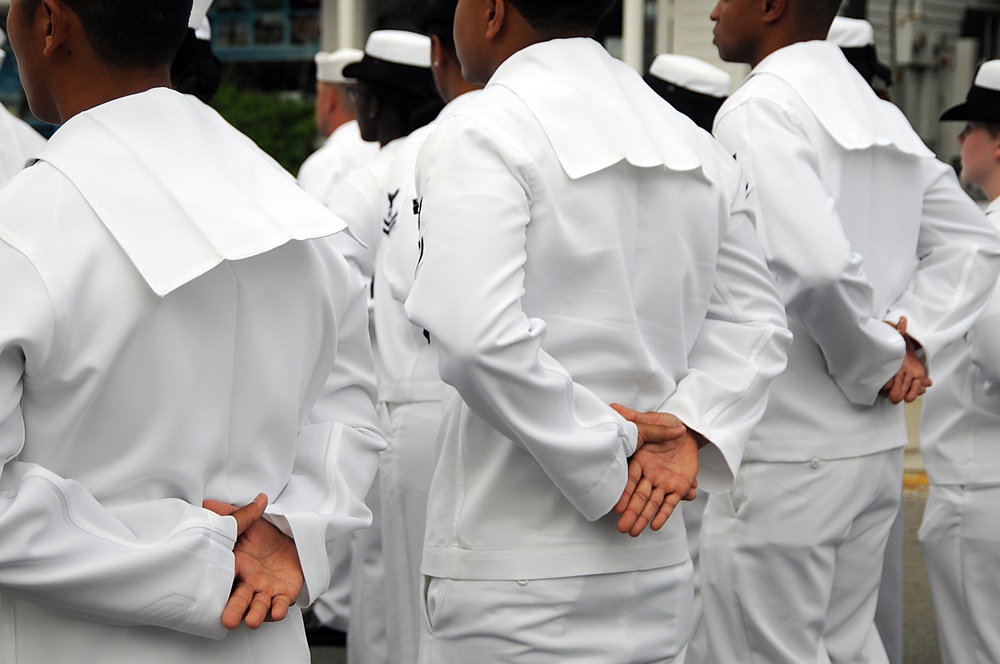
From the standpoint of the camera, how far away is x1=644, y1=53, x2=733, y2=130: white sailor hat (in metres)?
5.36

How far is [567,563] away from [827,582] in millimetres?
1262

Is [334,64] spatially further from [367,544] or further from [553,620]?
[553,620]

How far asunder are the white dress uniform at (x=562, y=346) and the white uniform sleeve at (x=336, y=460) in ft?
0.43

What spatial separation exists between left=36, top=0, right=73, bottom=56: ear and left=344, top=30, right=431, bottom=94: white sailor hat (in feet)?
10.9

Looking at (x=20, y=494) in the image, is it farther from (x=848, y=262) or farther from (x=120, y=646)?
(x=848, y=262)

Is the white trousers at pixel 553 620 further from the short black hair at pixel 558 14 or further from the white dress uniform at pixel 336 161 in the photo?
the white dress uniform at pixel 336 161

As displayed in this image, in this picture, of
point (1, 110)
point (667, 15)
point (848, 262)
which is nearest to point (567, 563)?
point (848, 262)

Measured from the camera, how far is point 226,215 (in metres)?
1.81

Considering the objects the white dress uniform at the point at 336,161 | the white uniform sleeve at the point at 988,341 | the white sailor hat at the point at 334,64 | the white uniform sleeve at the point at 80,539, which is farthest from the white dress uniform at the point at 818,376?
the white sailor hat at the point at 334,64

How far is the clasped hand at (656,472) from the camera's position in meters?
2.31

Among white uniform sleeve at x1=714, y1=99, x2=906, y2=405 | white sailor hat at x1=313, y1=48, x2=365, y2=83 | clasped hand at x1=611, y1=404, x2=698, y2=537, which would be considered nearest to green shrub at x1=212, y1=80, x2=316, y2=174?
white sailor hat at x1=313, y1=48, x2=365, y2=83

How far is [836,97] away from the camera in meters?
3.31

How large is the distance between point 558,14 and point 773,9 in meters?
1.27

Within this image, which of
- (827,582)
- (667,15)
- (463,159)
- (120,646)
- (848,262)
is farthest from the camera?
(667,15)
